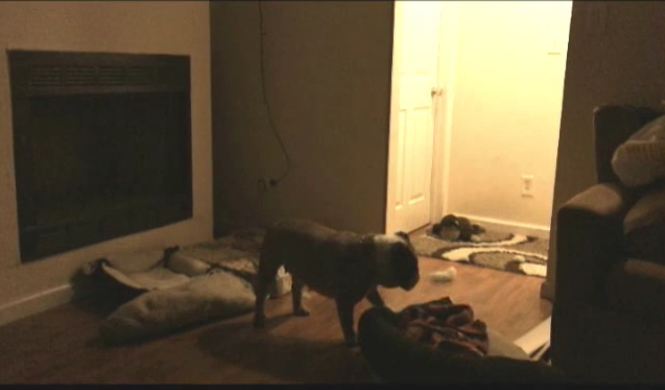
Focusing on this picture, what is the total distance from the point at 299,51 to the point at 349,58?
0.30 meters

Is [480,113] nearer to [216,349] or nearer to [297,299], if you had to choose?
[297,299]

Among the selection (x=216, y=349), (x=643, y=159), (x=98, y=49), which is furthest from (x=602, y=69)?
(x=98, y=49)

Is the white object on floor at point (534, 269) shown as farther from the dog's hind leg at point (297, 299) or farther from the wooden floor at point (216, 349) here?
the dog's hind leg at point (297, 299)

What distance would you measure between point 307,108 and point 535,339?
1.80m

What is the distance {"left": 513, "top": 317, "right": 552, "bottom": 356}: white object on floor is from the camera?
2355mm

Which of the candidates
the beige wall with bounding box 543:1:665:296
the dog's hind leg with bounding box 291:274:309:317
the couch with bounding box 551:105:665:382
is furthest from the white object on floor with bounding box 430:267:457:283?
the couch with bounding box 551:105:665:382

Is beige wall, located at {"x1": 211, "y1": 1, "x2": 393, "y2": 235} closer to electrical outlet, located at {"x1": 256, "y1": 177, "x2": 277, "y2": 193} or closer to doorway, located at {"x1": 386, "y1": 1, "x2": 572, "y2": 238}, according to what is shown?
electrical outlet, located at {"x1": 256, "y1": 177, "x2": 277, "y2": 193}

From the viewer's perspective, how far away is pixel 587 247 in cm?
202

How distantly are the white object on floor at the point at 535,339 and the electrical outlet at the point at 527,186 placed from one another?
5.09 feet

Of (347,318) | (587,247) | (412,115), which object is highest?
(412,115)

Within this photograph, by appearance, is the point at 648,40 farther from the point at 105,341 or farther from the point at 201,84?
the point at 105,341

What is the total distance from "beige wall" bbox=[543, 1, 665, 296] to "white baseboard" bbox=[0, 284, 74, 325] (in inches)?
80.9

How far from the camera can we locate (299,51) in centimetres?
362

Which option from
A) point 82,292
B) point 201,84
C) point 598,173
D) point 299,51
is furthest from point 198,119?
point 598,173
